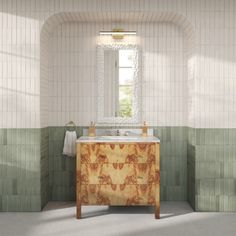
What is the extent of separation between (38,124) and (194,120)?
169 centimetres

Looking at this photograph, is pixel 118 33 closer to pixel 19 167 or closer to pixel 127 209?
pixel 19 167

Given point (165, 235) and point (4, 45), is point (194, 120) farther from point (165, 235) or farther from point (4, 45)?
point (4, 45)

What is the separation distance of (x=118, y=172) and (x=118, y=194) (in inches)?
9.1

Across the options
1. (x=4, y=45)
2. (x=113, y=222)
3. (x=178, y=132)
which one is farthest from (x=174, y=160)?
(x=4, y=45)

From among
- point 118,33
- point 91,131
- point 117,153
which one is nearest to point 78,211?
point 117,153

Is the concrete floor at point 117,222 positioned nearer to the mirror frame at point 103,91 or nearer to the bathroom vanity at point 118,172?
the bathroom vanity at point 118,172

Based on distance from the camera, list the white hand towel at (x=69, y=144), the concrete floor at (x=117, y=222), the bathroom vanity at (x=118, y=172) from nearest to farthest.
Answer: the concrete floor at (x=117, y=222) < the bathroom vanity at (x=118, y=172) < the white hand towel at (x=69, y=144)

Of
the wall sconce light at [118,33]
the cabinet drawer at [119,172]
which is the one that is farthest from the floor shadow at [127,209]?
the wall sconce light at [118,33]

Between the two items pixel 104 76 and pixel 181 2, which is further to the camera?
pixel 104 76

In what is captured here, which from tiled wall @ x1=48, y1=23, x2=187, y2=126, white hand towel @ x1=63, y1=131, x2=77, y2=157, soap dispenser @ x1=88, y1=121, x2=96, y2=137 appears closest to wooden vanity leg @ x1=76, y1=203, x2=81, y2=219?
white hand towel @ x1=63, y1=131, x2=77, y2=157

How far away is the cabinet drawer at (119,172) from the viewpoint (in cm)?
427

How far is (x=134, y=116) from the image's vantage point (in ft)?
16.3

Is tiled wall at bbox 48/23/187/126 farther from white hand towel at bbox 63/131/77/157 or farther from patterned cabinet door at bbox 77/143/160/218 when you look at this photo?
patterned cabinet door at bbox 77/143/160/218

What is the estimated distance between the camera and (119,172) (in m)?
4.28
